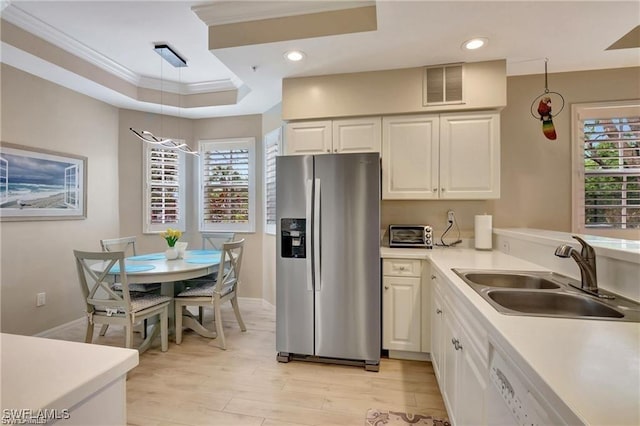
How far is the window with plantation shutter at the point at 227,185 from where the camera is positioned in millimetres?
4141

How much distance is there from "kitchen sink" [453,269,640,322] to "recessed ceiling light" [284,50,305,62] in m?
2.01

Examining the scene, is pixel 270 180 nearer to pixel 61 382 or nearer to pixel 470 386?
pixel 470 386

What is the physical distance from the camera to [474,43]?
230 cm

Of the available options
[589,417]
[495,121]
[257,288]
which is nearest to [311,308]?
[257,288]

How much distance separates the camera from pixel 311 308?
2506mm

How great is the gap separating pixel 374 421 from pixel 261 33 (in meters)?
2.79

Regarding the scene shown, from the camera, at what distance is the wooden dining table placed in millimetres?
2564

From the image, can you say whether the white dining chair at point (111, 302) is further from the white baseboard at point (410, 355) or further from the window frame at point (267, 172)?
the white baseboard at point (410, 355)

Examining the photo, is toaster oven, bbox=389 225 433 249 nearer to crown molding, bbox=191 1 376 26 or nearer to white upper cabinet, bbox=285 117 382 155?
white upper cabinet, bbox=285 117 382 155

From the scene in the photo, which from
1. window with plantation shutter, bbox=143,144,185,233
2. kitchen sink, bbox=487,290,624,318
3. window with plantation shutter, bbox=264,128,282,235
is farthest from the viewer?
window with plantation shutter, bbox=143,144,185,233

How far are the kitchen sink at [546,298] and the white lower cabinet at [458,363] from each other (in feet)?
0.59

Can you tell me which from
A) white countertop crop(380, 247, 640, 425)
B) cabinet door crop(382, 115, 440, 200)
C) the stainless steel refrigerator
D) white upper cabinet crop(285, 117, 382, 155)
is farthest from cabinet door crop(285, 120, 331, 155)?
→ white countertop crop(380, 247, 640, 425)

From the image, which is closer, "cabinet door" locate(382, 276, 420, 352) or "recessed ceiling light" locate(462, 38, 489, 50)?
"recessed ceiling light" locate(462, 38, 489, 50)

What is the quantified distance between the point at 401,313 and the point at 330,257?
0.76m
